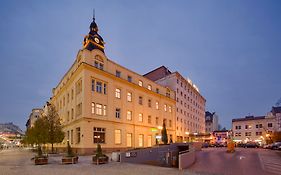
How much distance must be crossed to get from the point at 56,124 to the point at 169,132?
2994 centimetres

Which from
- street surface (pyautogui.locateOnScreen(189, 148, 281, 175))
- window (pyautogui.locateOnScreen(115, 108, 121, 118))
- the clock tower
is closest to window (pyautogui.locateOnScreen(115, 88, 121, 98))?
window (pyautogui.locateOnScreen(115, 108, 121, 118))

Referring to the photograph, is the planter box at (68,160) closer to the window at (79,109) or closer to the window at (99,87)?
the window at (79,109)

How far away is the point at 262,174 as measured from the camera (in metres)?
16.9

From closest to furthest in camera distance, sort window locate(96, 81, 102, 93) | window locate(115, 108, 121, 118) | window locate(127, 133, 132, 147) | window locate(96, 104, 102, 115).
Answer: window locate(96, 104, 102, 115) < window locate(96, 81, 102, 93) < window locate(115, 108, 121, 118) < window locate(127, 133, 132, 147)

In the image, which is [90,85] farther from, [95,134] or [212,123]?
[212,123]

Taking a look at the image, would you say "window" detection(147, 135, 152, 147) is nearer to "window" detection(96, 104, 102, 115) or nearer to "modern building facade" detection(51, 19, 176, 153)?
"modern building facade" detection(51, 19, 176, 153)

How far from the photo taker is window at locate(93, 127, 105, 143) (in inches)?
1447

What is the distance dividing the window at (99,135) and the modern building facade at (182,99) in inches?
1198

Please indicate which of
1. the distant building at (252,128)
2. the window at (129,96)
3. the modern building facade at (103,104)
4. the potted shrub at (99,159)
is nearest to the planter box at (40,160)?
the potted shrub at (99,159)

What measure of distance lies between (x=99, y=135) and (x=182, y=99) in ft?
120

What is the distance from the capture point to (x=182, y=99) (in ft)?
225

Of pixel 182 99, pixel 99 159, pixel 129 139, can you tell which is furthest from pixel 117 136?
pixel 182 99

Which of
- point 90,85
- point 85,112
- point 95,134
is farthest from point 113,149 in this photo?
point 90,85

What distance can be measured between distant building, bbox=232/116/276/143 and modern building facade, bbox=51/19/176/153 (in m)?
56.4
